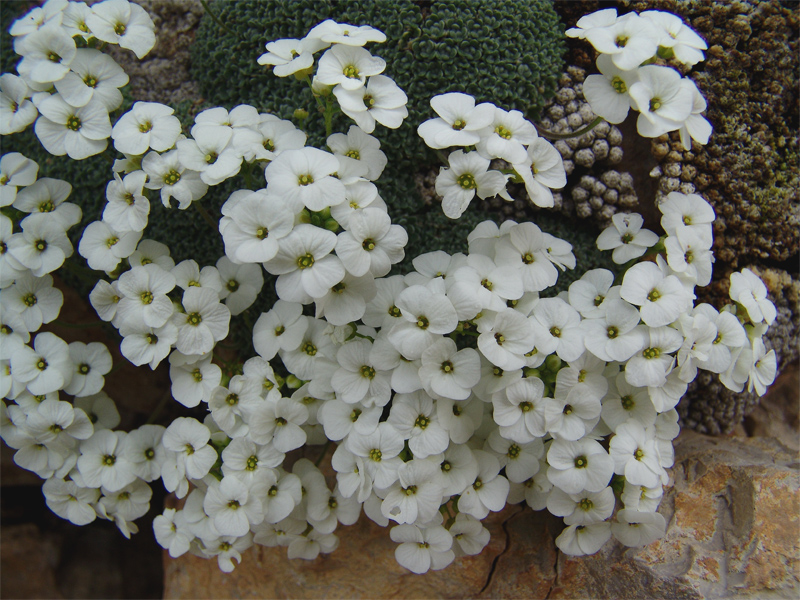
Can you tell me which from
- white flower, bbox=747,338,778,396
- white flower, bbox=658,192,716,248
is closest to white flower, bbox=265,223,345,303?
white flower, bbox=658,192,716,248

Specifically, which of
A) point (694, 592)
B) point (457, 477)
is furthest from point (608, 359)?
point (694, 592)

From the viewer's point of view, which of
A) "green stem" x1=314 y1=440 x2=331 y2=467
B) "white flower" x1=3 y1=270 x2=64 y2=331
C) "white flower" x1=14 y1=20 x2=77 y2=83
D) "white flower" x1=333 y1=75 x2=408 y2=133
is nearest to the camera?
"white flower" x1=333 y1=75 x2=408 y2=133

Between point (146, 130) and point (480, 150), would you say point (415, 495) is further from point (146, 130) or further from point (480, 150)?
point (146, 130)

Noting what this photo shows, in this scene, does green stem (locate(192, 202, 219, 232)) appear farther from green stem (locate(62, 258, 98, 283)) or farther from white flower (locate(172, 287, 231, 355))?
green stem (locate(62, 258, 98, 283))

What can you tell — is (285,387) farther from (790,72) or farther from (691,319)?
(790,72)

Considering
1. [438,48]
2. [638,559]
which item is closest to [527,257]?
[438,48]

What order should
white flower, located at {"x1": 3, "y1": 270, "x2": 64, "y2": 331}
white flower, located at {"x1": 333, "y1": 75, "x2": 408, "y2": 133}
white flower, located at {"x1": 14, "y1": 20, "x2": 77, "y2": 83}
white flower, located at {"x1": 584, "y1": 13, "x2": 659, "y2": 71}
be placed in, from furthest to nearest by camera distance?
1. white flower, located at {"x1": 3, "y1": 270, "x2": 64, "y2": 331}
2. white flower, located at {"x1": 14, "y1": 20, "x2": 77, "y2": 83}
3. white flower, located at {"x1": 333, "y1": 75, "x2": 408, "y2": 133}
4. white flower, located at {"x1": 584, "y1": 13, "x2": 659, "y2": 71}
